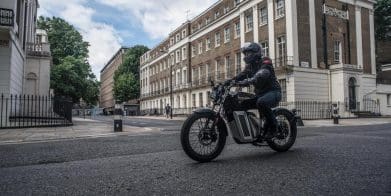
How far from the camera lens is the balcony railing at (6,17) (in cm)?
1328

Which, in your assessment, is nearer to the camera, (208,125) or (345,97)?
(208,125)

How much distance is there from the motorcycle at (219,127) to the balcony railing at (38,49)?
21429 mm

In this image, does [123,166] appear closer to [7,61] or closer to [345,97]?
[7,61]

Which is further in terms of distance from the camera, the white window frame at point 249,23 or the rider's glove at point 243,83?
the white window frame at point 249,23

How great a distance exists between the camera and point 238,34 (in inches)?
1332

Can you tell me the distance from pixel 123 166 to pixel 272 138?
227 centimetres

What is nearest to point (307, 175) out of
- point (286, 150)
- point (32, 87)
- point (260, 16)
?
point (286, 150)

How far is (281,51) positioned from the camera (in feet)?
89.0

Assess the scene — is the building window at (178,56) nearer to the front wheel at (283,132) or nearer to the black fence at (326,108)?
the black fence at (326,108)

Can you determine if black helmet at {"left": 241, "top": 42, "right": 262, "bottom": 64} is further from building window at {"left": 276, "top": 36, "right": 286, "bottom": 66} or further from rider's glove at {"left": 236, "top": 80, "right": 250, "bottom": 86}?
building window at {"left": 276, "top": 36, "right": 286, "bottom": 66}

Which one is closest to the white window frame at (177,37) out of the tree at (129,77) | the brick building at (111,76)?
the tree at (129,77)

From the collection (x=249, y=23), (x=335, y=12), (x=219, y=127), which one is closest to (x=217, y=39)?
(x=249, y=23)

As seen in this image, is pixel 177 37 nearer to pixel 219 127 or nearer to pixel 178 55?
pixel 178 55

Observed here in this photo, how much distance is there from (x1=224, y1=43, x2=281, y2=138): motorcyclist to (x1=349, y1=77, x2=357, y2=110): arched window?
82.8ft
